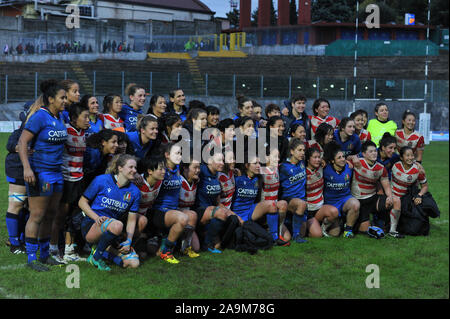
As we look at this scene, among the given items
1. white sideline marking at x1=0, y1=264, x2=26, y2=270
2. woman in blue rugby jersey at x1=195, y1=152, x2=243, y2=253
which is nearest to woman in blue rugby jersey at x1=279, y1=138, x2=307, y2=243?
woman in blue rugby jersey at x1=195, y1=152, x2=243, y2=253

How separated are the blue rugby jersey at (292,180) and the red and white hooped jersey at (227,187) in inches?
28.0

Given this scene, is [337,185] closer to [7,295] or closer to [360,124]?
[360,124]

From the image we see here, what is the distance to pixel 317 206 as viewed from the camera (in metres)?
6.60

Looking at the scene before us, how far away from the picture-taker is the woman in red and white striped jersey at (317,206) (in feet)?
21.1

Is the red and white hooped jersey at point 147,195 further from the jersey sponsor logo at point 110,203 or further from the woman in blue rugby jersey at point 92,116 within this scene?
the woman in blue rugby jersey at point 92,116

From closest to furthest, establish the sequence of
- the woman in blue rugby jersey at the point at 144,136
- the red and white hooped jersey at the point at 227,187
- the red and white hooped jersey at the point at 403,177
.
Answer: the woman in blue rugby jersey at the point at 144,136 < the red and white hooped jersey at the point at 227,187 < the red and white hooped jersey at the point at 403,177

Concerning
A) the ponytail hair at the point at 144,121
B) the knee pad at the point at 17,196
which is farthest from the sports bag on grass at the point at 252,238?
the knee pad at the point at 17,196

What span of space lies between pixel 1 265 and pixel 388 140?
490cm

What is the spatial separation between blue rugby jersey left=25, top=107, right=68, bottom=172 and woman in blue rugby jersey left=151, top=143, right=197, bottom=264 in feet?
3.69

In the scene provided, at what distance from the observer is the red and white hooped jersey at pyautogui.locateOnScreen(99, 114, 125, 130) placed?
6082 mm

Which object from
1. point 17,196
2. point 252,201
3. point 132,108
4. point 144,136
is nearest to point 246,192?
point 252,201

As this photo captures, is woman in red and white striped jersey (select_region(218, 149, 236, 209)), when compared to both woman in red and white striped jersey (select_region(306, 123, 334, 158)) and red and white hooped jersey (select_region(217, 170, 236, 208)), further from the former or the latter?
woman in red and white striped jersey (select_region(306, 123, 334, 158))

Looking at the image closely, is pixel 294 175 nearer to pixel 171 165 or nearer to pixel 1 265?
pixel 171 165

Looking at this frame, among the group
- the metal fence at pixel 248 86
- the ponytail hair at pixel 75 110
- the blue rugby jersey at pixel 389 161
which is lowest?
the blue rugby jersey at pixel 389 161
